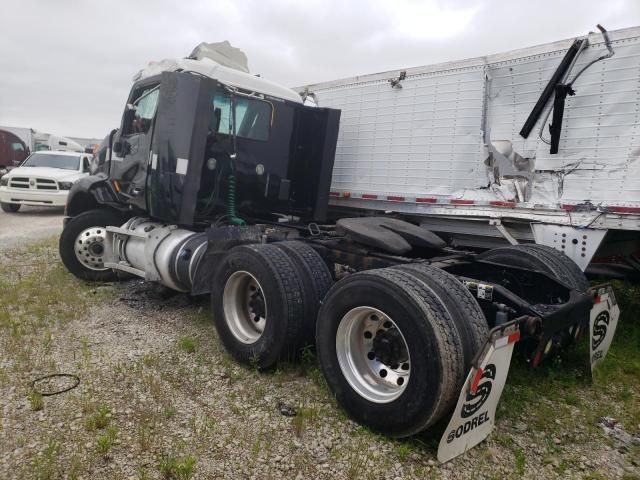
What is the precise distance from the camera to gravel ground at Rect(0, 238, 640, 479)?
2.62m

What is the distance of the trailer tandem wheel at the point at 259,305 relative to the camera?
3615 mm

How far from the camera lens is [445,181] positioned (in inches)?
223

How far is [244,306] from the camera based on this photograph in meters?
4.21

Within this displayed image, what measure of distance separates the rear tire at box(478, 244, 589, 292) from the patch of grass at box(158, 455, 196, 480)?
2.95 metres

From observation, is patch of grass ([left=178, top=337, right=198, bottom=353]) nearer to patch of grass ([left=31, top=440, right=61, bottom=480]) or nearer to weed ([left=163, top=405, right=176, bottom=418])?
weed ([left=163, top=405, right=176, bottom=418])

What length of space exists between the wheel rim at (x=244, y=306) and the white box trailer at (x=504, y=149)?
2.66 metres

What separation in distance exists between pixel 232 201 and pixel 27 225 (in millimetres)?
9868

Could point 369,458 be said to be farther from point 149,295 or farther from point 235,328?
point 149,295

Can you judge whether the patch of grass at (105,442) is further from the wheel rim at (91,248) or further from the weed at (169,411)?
the wheel rim at (91,248)

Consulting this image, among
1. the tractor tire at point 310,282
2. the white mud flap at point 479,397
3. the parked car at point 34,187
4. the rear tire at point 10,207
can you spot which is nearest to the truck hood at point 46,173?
the parked car at point 34,187

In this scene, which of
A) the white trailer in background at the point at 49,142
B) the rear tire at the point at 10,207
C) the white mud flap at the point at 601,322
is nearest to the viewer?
the white mud flap at the point at 601,322

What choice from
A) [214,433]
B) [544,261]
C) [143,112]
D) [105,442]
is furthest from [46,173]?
[544,261]

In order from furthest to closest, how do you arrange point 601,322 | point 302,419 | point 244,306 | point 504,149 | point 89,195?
point 89,195 < point 504,149 < point 244,306 < point 601,322 < point 302,419

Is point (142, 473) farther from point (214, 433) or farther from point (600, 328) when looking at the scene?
point (600, 328)
